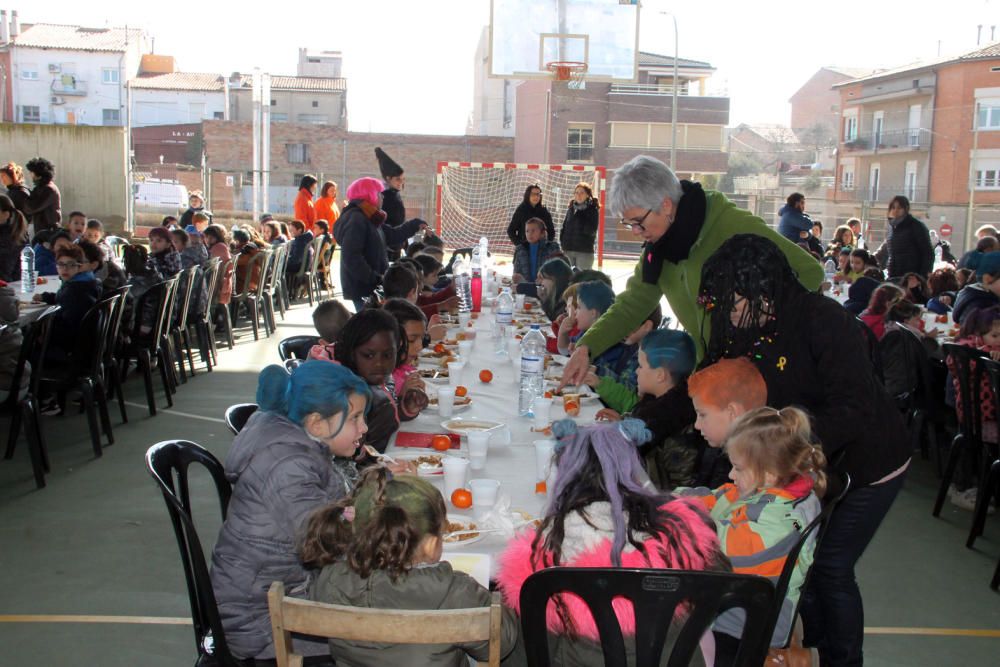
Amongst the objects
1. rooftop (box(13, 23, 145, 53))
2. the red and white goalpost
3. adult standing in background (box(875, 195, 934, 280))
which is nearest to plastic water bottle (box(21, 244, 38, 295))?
adult standing in background (box(875, 195, 934, 280))

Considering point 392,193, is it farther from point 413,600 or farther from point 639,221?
point 413,600

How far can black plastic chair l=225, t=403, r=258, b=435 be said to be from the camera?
2.81 meters

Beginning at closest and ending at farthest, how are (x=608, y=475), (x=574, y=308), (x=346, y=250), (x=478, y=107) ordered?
1. (x=608, y=475)
2. (x=574, y=308)
3. (x=346, y=250)
4. (x=478, y=107)

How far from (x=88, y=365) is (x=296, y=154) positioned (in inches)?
1184

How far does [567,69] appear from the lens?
14.7m

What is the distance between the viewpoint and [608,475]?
1847 millimetres

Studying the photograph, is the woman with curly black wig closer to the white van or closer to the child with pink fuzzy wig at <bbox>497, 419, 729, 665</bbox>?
the child with pink fuzzy wig at <bbox>497, 419, 729, 665</bbox>

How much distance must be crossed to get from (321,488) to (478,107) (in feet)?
172

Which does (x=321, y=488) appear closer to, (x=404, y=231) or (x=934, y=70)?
(x=404, y=231)

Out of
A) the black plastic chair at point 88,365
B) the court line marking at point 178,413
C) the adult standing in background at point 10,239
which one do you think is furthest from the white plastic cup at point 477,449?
the adult standing in background at point 10,239

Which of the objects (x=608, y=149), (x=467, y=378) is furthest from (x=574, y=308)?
(x=608, y=149)

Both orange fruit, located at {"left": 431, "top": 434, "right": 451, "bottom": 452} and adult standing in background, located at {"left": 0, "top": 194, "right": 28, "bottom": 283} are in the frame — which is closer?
orange fruit, located at {"left": 431, "top": 434, "right": 451, "bottom": 452}

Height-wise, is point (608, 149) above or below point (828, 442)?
above

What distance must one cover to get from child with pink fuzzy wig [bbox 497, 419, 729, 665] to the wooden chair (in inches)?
9.4
